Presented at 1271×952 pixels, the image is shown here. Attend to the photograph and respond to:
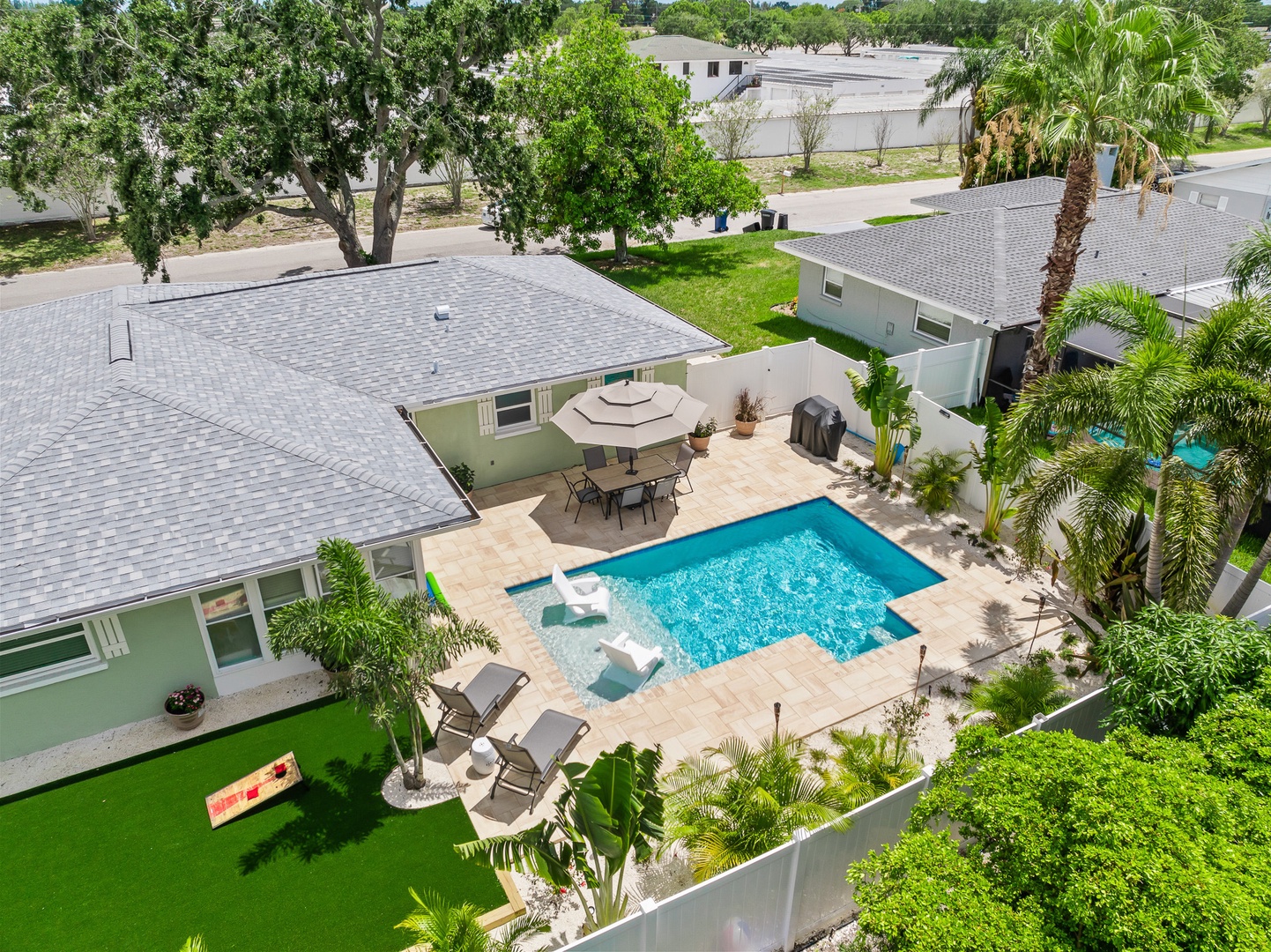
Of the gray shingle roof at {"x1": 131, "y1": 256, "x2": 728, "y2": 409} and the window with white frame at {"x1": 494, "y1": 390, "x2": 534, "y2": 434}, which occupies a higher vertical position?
the gray shingle roof at {"x1": 131, "y1": 256, "x2": 728, "y2": 409}

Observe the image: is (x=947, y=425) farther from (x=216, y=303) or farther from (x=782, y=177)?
(x=782, y=177)

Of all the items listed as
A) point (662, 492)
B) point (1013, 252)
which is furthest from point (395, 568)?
point (1013, 252)

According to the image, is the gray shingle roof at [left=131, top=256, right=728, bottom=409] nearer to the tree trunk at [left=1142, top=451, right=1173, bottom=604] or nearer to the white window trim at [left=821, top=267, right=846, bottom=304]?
the white window trim at [left=821, top=267, right=846, bottom=304]

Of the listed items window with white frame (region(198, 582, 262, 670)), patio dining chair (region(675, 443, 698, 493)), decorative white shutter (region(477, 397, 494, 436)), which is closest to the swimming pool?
patio dining chair (region(675, 443, 698, 493))

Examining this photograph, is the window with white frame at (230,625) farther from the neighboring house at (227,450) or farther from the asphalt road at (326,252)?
the asphalt road at (326,252)

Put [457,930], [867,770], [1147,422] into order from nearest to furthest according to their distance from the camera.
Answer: [457,930]
[867,770]
[1147,422]

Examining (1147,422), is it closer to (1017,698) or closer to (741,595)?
(1017,698)
